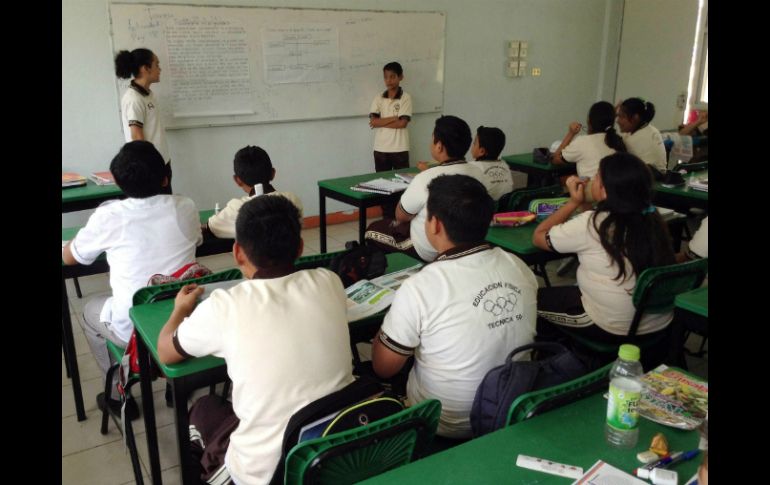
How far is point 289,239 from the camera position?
60.7 inches

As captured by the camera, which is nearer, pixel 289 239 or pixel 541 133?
pixel 289 239

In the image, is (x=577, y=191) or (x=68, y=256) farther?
(x=577, y=191)

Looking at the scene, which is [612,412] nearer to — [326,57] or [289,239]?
[289,239]

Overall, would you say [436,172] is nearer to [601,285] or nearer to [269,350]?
[601,285]

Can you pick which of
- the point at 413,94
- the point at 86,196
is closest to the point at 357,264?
the point at 86,196

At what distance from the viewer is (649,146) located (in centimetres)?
438

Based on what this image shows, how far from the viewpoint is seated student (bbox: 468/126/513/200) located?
3473 mm

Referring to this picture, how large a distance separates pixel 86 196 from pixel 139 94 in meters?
1.10

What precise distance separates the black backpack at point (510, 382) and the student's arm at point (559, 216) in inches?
42.0

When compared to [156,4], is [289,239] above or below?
below

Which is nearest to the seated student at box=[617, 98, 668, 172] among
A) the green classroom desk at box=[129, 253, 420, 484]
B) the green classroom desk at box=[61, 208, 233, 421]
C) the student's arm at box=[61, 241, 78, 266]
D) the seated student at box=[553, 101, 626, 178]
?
the seated student at box=[553, 101, 626, 178]

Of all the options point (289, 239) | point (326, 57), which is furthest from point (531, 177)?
point (289, 239)

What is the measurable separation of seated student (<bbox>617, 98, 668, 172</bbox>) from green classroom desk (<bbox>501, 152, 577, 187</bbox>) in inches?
19.0
